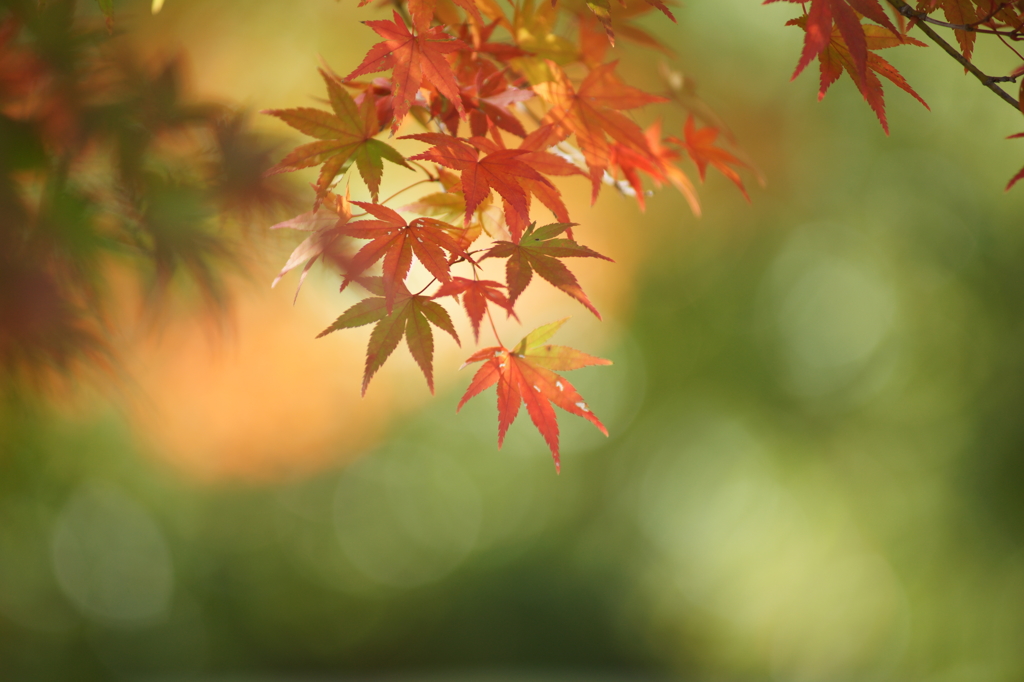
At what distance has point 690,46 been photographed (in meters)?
3.97

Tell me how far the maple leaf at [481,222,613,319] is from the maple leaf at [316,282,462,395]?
0.06 metres

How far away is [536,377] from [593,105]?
25cm

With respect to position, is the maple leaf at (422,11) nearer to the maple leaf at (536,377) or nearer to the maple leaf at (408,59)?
the maple leaf at (408,59)

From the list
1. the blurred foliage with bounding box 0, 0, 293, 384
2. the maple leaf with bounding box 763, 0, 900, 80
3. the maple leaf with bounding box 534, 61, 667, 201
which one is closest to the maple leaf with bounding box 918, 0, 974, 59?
the maple leaf with bounding box 763, 0, 900, 80

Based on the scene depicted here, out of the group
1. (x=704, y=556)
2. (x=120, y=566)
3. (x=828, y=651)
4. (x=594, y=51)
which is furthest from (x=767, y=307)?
(x=120, y=566)

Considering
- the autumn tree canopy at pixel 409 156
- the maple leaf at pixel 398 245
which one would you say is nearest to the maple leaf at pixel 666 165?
the autumn tree canopy at pixel 409 156

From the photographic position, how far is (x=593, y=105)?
22.2 inches

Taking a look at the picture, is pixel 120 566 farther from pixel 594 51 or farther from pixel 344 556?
pixel 594 51

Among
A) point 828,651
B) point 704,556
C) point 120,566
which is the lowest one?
point 828,651

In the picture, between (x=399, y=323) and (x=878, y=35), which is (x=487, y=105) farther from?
(x=878, y=35)

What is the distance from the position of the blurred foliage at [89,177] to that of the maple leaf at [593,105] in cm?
44

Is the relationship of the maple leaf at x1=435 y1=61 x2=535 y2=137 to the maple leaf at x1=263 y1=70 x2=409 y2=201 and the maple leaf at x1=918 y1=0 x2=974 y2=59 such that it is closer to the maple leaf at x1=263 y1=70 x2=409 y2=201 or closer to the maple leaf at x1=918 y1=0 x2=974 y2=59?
the maple leaf at x1=263 y1=70 x2=409 y2=201

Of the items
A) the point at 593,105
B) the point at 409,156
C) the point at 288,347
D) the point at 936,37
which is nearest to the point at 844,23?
the point at 936,37

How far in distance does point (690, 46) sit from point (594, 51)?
12.5 feet
